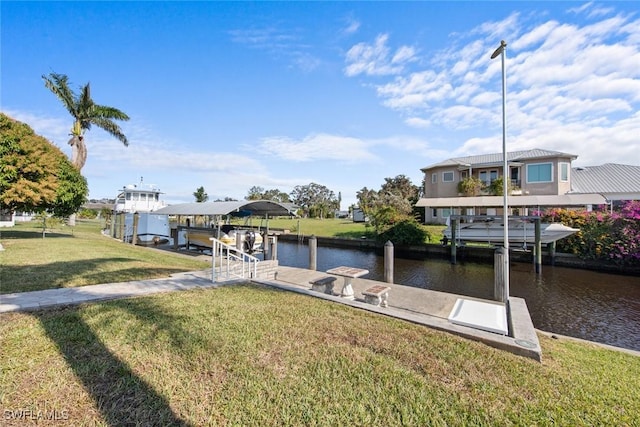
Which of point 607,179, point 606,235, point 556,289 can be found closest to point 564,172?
point 607,179

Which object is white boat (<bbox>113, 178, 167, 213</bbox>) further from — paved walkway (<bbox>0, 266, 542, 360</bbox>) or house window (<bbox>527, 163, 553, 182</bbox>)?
house window (<bbox>527, 163, 553, 182</bbox>)

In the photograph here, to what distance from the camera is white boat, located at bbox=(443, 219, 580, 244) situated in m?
15.5

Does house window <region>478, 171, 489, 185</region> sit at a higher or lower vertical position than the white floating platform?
higher

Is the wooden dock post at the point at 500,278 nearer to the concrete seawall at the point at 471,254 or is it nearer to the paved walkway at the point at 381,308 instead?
the paved walkway at the point at 381,308

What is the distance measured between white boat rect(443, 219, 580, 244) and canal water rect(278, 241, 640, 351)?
1493mm

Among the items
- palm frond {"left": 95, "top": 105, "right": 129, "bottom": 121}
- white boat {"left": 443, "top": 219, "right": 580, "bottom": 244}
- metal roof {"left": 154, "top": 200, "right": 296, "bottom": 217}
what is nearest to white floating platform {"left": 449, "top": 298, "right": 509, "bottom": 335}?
metal roof {"left": 154, "top": 200, "right": 296, "bottom": 217}

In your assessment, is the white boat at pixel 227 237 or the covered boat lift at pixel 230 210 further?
the white boat at pixel 227 237

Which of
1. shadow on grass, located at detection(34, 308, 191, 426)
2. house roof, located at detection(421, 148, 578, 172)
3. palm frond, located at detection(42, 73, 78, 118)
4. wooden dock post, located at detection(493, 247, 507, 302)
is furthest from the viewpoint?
house roof, located at detection(421, 148, 578, 172)

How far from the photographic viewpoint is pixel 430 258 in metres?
19.7

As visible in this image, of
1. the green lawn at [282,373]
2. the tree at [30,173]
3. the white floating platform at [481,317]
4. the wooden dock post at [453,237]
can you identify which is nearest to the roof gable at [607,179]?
the wooden dock post at [453,237]

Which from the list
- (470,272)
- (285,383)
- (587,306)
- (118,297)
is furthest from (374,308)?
(470,272)

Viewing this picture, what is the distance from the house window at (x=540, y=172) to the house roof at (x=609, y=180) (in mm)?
3435

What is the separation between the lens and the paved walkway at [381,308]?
4466mm

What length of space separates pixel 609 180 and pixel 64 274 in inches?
1460
